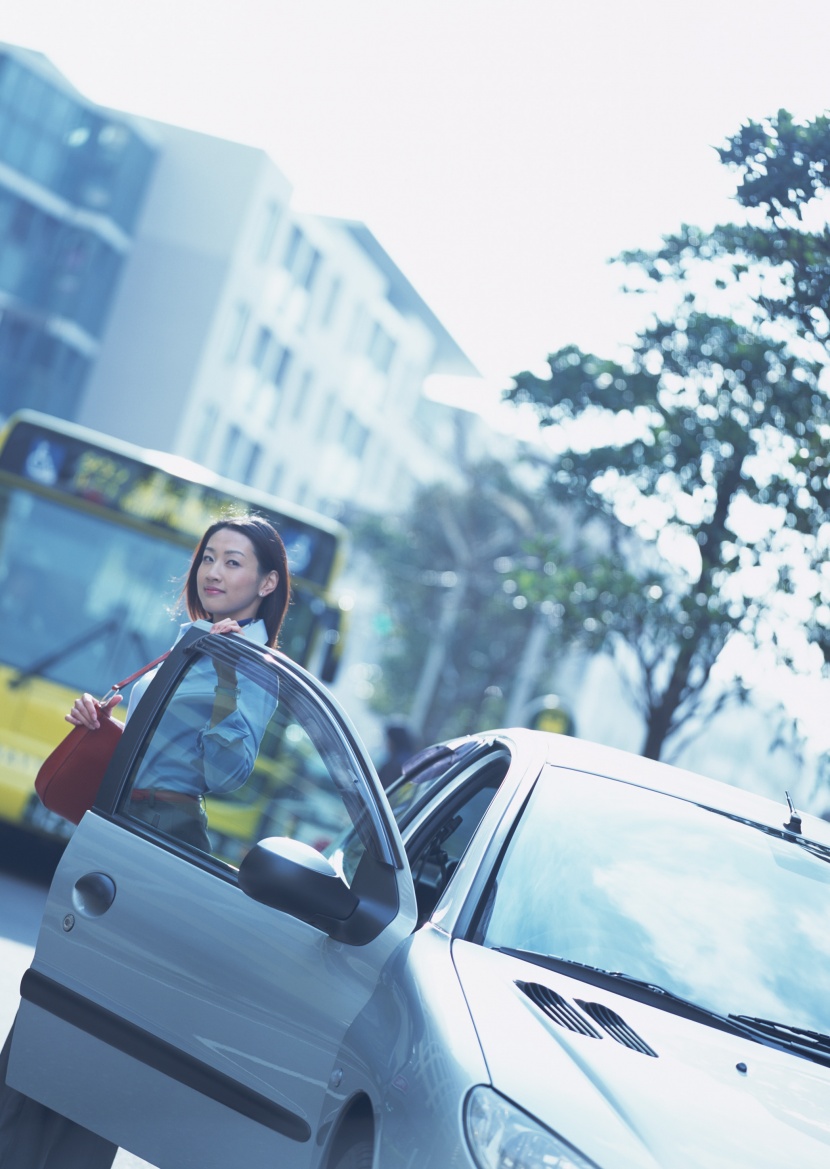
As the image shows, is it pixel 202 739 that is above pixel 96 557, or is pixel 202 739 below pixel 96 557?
below

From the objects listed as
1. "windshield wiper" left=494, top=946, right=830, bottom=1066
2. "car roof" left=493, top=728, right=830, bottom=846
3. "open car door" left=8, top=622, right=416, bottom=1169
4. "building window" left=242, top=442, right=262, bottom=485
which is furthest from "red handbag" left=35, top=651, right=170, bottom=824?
"building window" left=242, top=442, right=262, bottom=485

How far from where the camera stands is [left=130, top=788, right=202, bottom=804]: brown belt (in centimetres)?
399

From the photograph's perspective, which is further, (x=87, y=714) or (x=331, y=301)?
(x=331, y=301)

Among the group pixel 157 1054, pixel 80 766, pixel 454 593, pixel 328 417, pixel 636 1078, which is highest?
pixel 328 417

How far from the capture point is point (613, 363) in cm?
1192

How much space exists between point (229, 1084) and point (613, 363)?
8.94 m

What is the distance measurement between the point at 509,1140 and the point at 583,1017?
488 millimetres

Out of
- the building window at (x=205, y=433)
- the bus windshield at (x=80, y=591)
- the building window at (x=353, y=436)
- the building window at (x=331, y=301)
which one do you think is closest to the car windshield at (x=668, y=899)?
the bus windshield at (x=80, y=591)

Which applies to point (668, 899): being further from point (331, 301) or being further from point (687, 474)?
point (331, 301)

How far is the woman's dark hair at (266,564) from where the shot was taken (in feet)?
15.0

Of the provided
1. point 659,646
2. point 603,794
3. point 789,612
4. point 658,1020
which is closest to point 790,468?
point 789,612

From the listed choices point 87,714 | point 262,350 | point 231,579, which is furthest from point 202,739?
point 262,350

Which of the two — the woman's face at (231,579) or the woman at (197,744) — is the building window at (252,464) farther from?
the woman at (197,744)

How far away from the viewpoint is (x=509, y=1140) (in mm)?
2742
